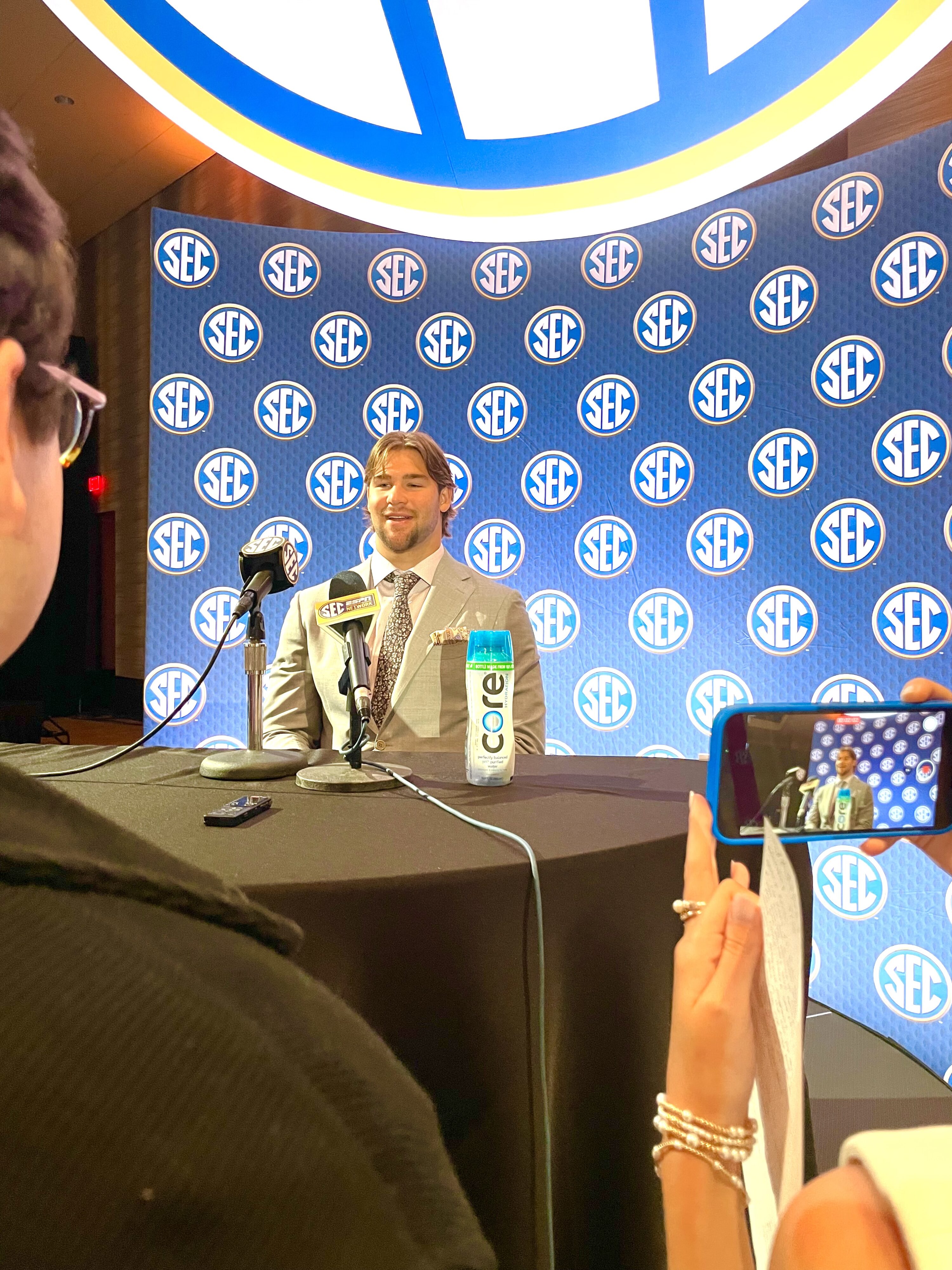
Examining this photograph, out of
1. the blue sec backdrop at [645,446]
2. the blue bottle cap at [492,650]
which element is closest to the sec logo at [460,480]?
the blue sec backdrop at [645,446]

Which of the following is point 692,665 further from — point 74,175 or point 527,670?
point 74,175

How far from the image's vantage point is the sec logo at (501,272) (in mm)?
2502

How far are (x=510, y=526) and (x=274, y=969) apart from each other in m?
2.33

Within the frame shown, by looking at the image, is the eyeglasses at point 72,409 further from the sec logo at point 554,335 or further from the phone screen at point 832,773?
the sec logo at point 554,335

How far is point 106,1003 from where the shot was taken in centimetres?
21

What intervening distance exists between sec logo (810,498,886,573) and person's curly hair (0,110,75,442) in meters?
2.12

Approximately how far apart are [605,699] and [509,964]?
1.70 metres

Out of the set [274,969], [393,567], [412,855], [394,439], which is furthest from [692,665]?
[274,969]

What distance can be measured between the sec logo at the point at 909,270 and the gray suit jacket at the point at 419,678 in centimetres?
135

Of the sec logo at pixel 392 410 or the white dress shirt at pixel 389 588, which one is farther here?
the sec logo at pixel 392 410

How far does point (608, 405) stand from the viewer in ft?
7.93

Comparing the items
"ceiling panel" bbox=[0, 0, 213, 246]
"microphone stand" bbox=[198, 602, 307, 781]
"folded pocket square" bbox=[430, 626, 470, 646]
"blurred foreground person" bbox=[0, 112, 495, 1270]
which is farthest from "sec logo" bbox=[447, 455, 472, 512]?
"blurred foreground person" bbox=[0, 112, 495, 1270]

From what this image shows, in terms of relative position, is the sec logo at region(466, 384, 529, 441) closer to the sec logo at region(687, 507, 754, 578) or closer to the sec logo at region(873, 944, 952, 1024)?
the sec logo at region(687, 507, 754, 578)

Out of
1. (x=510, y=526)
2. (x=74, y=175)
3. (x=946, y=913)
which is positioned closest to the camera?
(x=946, y=913)
